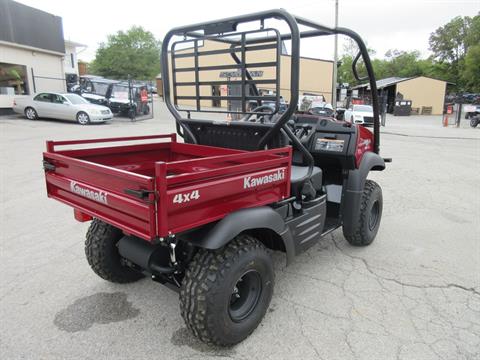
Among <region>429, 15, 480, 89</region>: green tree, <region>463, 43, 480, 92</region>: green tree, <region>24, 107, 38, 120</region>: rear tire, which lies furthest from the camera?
<region>429, 15, 480, 89</region>: green tree

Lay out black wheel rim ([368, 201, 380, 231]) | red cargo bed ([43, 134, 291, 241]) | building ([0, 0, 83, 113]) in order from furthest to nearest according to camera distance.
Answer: building ([0, 0, 83, 113]) → black wheel rim ([368, 201, 380, 231]) → red cargo bed ([43, 134, 291, 241])

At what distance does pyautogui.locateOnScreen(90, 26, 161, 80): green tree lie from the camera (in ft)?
164

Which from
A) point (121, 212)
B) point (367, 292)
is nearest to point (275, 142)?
point (121, 212)

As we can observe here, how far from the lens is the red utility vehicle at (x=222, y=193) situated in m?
2.11

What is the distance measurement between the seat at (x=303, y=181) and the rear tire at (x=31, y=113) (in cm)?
1589

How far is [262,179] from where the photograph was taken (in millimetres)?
2459

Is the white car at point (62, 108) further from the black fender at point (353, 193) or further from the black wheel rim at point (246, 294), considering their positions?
the black wheel rim at point (246, 294)

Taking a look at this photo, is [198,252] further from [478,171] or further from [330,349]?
[478,171]

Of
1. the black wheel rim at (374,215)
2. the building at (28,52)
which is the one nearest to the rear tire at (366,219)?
the black wheel rim at (374,215)

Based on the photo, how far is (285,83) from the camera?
10.4ft

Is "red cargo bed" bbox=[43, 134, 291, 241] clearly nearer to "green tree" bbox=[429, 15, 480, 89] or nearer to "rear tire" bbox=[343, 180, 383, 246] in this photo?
"rear tire" bbox=[343, 180, 383, 246]

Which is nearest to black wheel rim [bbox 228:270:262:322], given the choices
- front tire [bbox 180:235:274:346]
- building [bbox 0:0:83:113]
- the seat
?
front tire [bbox 180:235:274:346]

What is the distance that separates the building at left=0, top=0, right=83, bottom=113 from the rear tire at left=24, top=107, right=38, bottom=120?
1.65 metres

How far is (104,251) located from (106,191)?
3.04 feet
